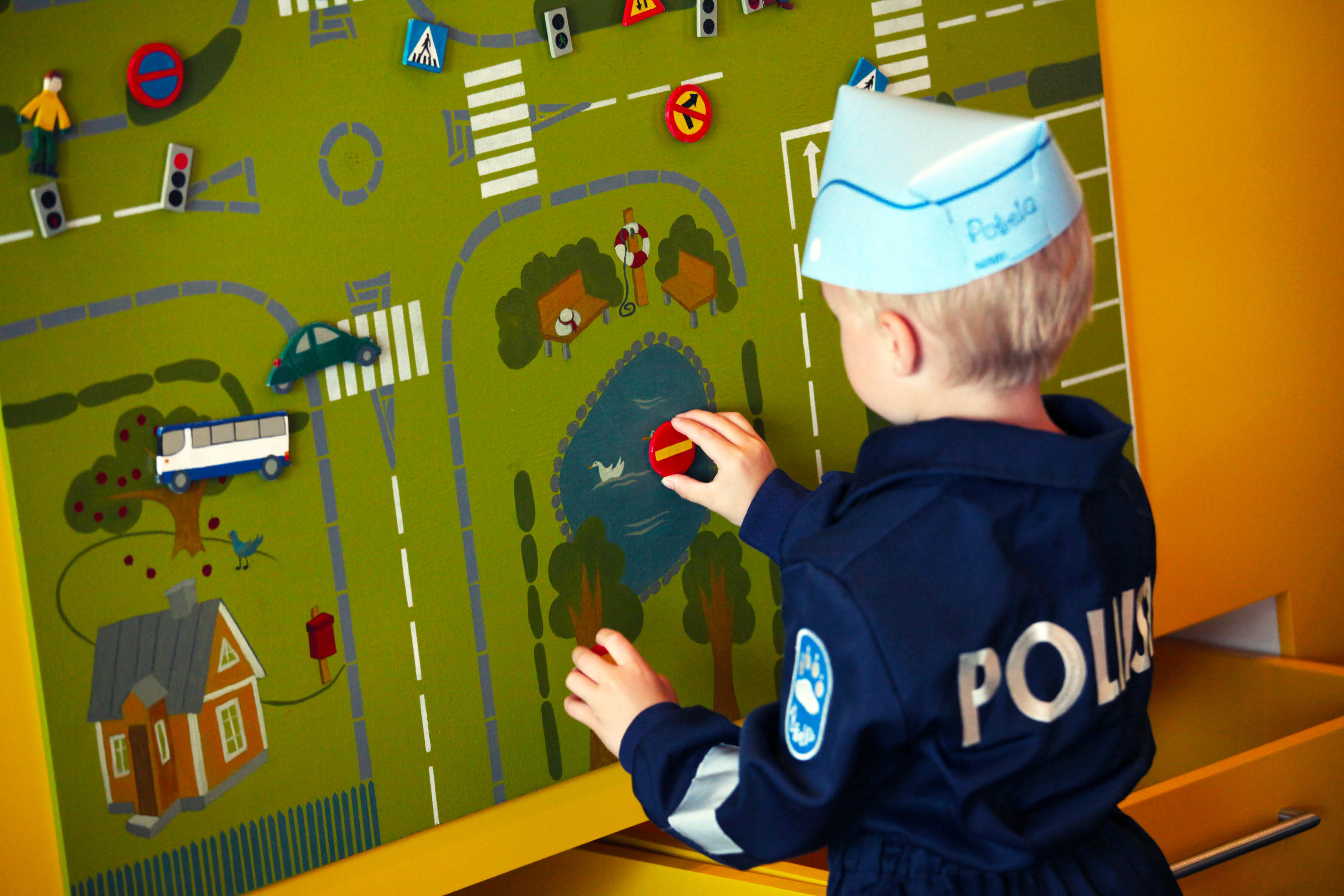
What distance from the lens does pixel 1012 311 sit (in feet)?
1.99

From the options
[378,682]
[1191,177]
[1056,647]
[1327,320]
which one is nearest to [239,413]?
[378,682]

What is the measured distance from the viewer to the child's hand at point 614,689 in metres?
0.71

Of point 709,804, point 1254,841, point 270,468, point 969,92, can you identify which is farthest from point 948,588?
point 1254,841

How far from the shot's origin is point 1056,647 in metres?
0.61

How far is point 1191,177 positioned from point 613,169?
1.84 feet

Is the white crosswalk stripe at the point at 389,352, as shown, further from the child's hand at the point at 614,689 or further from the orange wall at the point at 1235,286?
the orange wall at the point at 1235,286

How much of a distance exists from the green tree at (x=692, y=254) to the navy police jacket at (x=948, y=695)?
0.22 metres

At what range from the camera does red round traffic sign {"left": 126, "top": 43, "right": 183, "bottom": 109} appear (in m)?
0.62

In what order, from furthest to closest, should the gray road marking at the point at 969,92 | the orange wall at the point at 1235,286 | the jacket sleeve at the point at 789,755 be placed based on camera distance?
the orange wall at the point at 1235,286
the gray road marking at the point at 969,92
the jacket sleeve at the point at 789,755

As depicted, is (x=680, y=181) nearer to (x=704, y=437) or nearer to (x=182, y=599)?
(x=704, y=437)

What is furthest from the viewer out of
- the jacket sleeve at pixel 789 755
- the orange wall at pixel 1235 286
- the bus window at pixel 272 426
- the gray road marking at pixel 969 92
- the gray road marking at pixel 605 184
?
the orange wall at pixel 1235 286

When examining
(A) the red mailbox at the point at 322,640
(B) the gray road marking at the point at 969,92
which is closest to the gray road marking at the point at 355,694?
(A) the red mailbox at the point at 322,640

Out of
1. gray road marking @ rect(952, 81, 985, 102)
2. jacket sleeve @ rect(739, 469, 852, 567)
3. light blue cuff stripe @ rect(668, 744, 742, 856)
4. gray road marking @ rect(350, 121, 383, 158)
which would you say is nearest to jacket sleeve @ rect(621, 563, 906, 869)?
light blue cuff stripe @ rect(668, 744, 742, 856)

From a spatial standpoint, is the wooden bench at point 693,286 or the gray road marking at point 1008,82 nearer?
the wooden bench at point 693,286
